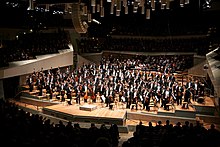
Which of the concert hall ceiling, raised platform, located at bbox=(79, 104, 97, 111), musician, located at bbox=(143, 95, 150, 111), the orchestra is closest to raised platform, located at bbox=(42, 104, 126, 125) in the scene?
raised platform, located at bbox=(79, 104, 97, 111)

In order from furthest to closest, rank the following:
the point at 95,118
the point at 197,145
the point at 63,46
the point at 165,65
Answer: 1. the point at 63,46
2. the point at 165,65
3. the point at 95,118
4. the point at 197,145

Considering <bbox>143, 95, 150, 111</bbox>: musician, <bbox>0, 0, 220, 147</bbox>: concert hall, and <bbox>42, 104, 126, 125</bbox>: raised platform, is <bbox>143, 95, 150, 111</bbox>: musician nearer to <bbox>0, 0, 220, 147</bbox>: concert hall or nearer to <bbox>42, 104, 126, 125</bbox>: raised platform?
<bbox>0, 0, 220, 147</bbox>: concert hall

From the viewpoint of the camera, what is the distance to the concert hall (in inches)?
306

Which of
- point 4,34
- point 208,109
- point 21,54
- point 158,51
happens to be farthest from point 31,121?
point 158,51

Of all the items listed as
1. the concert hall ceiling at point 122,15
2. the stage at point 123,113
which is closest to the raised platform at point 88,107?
the stage at point 123,113

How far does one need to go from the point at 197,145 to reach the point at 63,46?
19.2 metres

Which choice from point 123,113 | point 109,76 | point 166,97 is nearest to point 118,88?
point 123,113

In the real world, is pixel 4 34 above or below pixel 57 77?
above

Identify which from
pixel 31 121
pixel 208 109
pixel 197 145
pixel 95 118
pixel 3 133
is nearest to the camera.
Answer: pixel 197 145

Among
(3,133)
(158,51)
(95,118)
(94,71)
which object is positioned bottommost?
(95,118)

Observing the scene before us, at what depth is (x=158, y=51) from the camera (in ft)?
88.4

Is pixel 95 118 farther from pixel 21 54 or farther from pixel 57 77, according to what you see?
pixel 21 54

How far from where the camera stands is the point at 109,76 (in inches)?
778

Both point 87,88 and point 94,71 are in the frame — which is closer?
point 87,88
